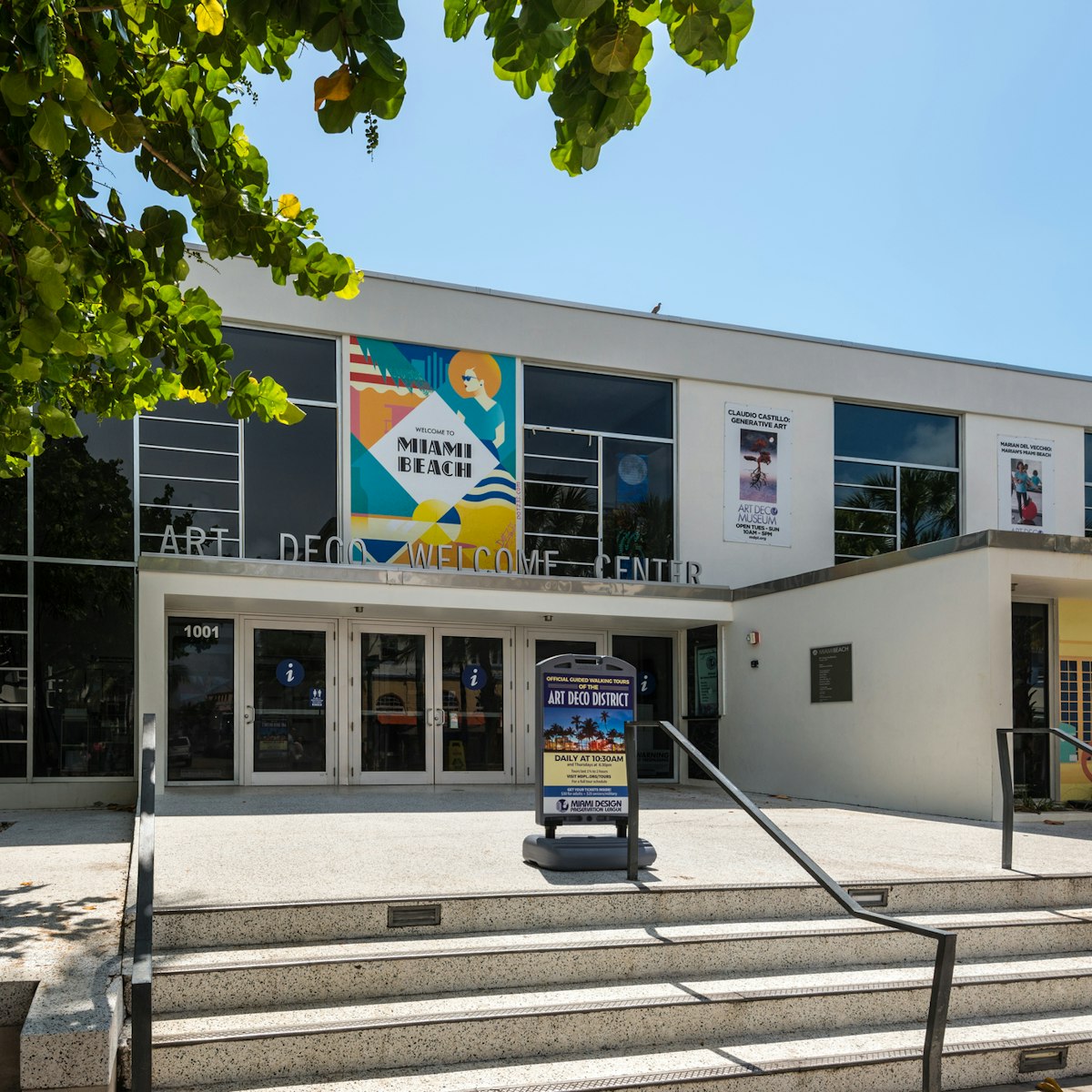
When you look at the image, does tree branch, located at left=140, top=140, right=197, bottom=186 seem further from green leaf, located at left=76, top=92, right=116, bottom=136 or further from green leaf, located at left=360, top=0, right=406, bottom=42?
green leaf, located at left=360, top=0, right=406, bottom=42

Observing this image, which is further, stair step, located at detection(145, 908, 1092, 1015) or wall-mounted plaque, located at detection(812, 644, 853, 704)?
wall-mounted plaque, located at detection(812, 644, 853, 704)

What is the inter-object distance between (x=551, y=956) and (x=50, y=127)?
388 cm

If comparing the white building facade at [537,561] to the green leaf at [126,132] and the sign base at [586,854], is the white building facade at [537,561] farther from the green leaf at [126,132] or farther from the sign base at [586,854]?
the green leaf at [126,132]

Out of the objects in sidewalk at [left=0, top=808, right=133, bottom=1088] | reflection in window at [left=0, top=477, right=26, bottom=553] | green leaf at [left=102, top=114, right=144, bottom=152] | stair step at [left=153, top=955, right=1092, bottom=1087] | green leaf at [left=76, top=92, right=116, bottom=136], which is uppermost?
green leaf at [left=102, top=114, right=144, bottom=152]

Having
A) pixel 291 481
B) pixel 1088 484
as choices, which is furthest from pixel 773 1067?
pixel 1088 484

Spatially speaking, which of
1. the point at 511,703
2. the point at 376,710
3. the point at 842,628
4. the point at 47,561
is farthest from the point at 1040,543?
the point at 47,561

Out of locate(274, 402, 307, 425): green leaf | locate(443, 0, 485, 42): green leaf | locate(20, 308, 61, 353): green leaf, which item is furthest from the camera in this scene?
locate(274, 402, 307, 425): green leaf

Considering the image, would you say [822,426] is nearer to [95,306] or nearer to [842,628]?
[842,628]

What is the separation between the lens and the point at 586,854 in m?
6.46

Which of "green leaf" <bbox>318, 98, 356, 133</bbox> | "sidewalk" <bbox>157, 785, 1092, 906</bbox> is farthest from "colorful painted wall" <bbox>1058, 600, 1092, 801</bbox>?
"green leaf" <bbox>318, 98, 356, 133</bbox>

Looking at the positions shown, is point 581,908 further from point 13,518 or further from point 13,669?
point 13,518

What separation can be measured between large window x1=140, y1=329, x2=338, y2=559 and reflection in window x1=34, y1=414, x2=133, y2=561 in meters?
0.25

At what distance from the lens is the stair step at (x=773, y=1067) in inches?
168

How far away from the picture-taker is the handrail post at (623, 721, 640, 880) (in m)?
6.23
